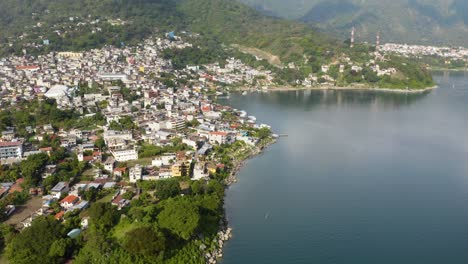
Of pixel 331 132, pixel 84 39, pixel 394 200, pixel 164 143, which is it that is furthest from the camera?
pixel 84 39

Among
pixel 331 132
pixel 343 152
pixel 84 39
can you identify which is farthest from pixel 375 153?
pixel 84 39

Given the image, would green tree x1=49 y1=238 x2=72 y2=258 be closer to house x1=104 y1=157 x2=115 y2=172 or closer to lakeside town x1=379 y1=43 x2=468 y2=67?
house x1=104 y1=157 x2=115 y2=172

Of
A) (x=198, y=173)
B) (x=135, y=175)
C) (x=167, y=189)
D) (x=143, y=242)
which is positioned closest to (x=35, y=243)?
(x=143, y=242)

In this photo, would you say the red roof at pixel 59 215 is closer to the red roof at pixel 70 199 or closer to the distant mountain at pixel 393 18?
the red roof at pixel 70 199

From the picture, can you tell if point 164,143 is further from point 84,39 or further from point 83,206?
point 84,39

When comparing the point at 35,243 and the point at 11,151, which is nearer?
the point at 35,243

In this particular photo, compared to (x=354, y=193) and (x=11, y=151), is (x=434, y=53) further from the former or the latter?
(x=11, y=151)

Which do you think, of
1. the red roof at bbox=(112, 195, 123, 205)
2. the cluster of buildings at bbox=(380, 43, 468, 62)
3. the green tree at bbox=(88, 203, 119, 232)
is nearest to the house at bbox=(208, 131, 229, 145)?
the red roof at bbox=(112, 195, 123, 205)
